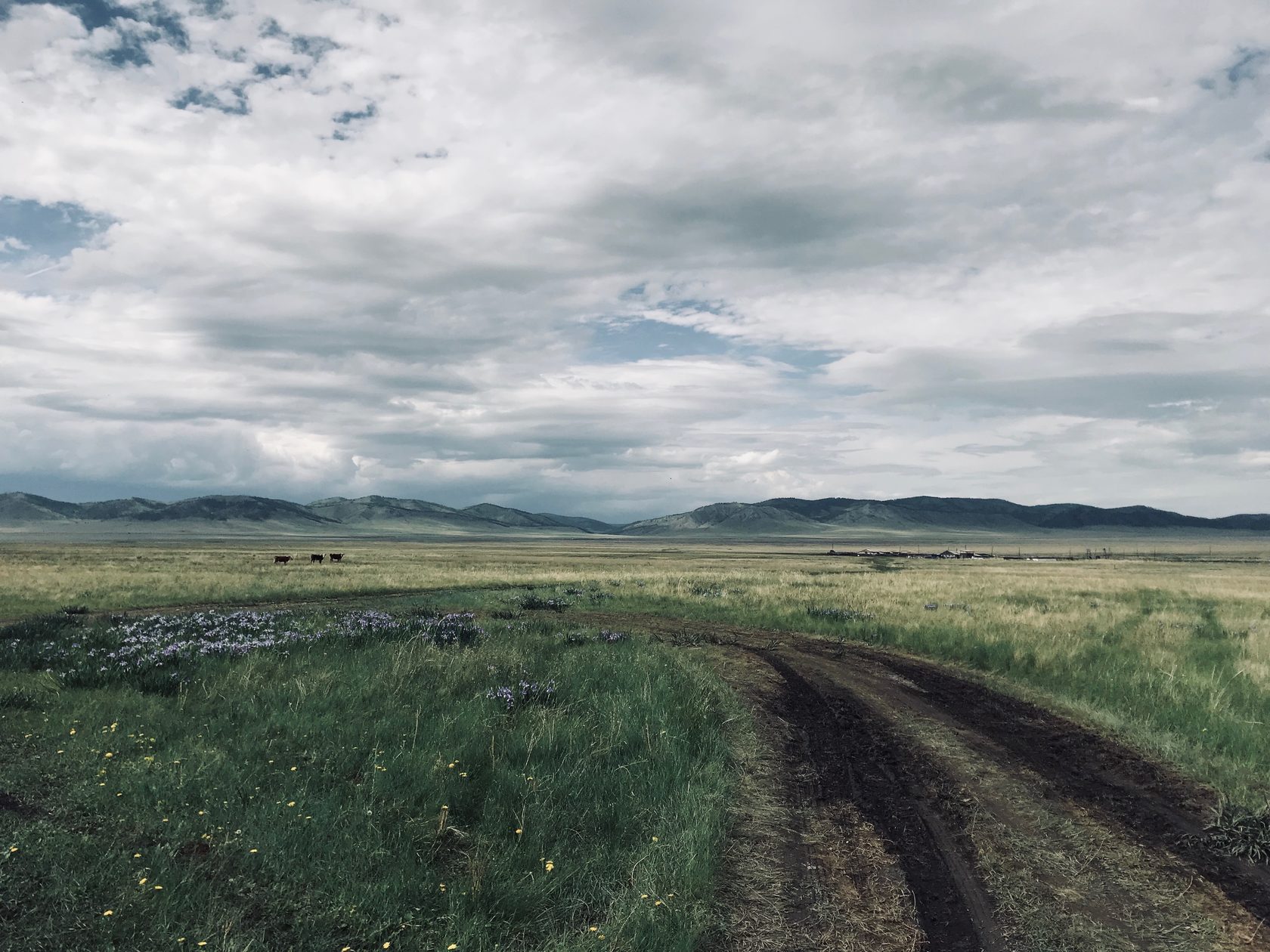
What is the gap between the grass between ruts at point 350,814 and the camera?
5395 millimetres

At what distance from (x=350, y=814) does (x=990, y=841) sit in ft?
20.7

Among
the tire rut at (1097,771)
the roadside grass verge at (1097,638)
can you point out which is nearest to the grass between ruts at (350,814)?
the tire rut at (1097,771)

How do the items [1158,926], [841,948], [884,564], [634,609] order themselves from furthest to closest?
1. [884,564]
2. [634,609]
3. [1158,926]
4. [841,948]

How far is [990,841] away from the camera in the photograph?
23.8ft

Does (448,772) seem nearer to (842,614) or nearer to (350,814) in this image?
(350,814)

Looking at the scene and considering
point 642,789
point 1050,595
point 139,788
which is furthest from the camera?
point 1050,595

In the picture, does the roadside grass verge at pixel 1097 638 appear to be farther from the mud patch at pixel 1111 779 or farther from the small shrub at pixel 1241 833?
the mud patch at pixel 1111 779

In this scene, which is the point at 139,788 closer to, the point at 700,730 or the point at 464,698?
the point at 464,698

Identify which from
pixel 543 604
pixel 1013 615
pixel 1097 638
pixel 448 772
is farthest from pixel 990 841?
pixel 543 604

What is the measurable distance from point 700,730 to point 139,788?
682 cm

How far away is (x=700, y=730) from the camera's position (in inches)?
418

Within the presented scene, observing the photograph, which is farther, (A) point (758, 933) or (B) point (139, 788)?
(B) point (139, 788)

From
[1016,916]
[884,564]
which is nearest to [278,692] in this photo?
[1016,916]

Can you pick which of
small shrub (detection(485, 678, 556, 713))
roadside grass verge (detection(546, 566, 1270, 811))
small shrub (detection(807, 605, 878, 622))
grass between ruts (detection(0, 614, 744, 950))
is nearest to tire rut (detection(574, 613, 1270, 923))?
roadside grass verge (detection(546, 566, 1270, 811))
